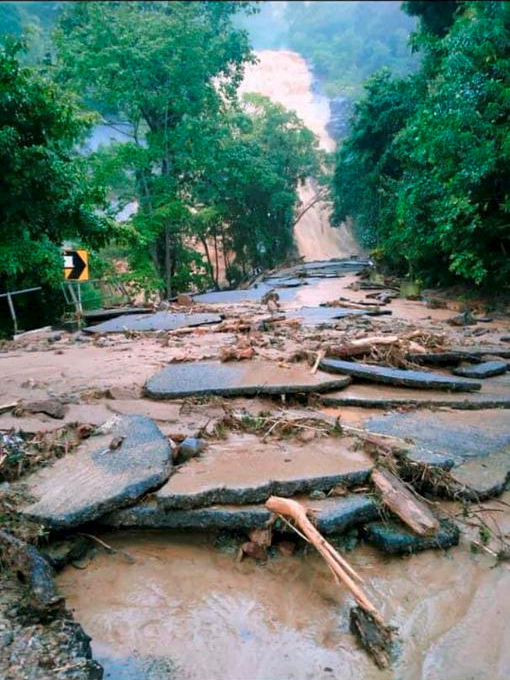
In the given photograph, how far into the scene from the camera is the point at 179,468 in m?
2.33

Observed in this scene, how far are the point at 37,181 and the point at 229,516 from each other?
6729mm

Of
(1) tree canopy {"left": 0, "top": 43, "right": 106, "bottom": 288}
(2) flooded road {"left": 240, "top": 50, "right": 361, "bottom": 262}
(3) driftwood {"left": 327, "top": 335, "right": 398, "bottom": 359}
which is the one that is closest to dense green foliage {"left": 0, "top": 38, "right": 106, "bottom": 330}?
(1) tree canopy {"left": 0, "top": 43, "right": 106, "bottom": 288}

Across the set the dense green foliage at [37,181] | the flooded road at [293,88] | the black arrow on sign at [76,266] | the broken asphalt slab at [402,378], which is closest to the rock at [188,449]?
the broken asphalt slab at [402,378]

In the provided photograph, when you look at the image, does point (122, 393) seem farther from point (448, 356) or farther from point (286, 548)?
point (448, 356)

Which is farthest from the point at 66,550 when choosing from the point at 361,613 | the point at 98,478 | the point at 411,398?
the point at 411,398

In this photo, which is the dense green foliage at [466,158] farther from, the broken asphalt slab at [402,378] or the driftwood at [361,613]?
the driftwood at [361,613]

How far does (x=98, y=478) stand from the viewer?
2.22 meters

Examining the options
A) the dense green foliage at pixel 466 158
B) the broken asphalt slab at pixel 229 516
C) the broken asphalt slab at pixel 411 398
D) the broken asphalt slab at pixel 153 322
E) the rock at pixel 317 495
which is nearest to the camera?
the broken asphalt slab at pixel 229 516

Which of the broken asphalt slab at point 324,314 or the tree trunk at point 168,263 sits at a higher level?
the tree trunk at point 168,263

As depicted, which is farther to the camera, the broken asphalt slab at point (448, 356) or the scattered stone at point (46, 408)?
the broken asphalt slab at point (448, 356)

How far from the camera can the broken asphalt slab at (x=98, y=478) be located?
201 centimetres

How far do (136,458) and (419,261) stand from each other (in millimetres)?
10843

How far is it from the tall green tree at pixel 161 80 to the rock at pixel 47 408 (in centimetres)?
1172

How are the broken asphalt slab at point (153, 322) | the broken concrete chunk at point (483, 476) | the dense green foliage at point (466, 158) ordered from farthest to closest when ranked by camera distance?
the dense green foliage at point (466, 158)
the broken asphalt slab at point (153, 322)
the broken concrete chunk at point (483, 476)
